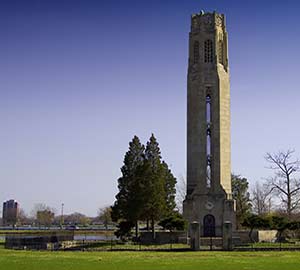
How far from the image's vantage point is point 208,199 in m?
46.1

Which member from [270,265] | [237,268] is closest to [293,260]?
[270,265]

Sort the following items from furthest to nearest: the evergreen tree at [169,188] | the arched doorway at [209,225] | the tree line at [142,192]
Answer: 1. the evergreen tree at [169,188]
2. the arched doorway at [209,225]
3. the tree line at [142,192]

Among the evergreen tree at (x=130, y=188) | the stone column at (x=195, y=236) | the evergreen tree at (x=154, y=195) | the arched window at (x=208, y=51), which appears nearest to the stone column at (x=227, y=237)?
the stone column at (x=195, y=236)

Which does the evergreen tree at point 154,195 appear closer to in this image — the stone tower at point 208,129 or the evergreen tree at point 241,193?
the stone tower at point 208,129

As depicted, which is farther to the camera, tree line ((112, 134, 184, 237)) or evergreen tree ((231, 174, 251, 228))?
evergreen tree ((231, 174, 251, 228))

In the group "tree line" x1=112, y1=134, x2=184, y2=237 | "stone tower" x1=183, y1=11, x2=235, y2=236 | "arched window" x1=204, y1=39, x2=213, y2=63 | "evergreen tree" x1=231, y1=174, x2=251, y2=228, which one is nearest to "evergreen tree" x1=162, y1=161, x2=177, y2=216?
"tree line" x1=112, y1=134, x2=184, y2=237

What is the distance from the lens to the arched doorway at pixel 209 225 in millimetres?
45906

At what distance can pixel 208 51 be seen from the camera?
167ft

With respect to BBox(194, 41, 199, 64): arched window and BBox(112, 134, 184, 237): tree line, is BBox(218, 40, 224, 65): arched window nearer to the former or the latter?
BBox(194, 41, 199, 64): arched window

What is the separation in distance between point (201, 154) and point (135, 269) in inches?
1148

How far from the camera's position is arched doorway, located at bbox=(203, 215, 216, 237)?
151ft

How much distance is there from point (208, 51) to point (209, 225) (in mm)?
17833

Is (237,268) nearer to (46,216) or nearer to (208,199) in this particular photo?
(208,199)

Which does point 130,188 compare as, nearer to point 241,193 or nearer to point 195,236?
point 195,236
